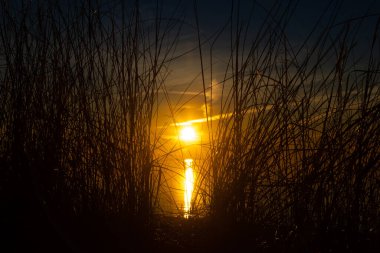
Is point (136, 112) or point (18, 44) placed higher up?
point (18, 44)

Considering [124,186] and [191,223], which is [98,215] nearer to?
[124,186]

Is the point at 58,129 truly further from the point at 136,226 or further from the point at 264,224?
the point at 264,224

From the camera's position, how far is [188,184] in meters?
1.81

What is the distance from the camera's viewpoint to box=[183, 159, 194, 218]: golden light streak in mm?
1809

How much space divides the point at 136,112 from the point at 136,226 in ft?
1.22

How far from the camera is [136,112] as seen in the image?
64.9 inches

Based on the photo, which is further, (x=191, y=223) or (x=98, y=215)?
(x=191, y=223)

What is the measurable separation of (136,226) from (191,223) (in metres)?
0.30

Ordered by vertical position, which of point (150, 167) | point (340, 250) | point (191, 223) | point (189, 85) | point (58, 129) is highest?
point (189, 85)

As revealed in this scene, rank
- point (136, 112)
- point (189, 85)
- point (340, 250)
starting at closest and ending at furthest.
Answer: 1. point (340, 250)
2. point (136, 112)
3. point (189, 85)

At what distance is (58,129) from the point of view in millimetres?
1590

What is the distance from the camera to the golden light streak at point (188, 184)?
1.81 metres

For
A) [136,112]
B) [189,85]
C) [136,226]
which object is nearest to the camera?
[136,226]

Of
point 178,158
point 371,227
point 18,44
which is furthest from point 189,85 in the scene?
point 371,227
